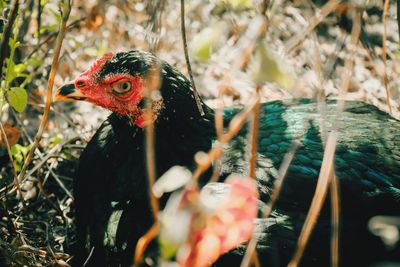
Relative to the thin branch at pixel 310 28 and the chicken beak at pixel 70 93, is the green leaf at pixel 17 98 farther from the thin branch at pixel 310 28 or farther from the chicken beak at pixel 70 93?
the thin branch at pixel 310 28

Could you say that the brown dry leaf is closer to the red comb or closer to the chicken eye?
the red comb

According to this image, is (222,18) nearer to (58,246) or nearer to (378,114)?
(378,114)

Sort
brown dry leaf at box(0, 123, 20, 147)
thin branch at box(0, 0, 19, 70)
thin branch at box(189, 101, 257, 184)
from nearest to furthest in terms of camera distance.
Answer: thin branch at box(189, 101, 257, 184) < thin branch at box(0, 0, 19, 70) < brown dry leaf at box(0, 123, 20, 147)

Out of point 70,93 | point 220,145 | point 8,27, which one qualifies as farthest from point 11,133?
point 220,145

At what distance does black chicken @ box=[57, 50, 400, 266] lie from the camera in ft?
7.57

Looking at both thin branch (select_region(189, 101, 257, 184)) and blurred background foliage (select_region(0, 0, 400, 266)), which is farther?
blurred background foliage (select_region(0, 0, 400, 266))

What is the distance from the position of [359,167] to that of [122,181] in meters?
1.21

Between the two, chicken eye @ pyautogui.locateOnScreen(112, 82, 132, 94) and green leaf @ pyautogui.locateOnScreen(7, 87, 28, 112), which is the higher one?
chicken eye @ pyautogui.locateOnScreen(112, 82, 132, 94)

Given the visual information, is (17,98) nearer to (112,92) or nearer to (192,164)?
(112,92)

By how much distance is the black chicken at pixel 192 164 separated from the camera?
231 centimetres

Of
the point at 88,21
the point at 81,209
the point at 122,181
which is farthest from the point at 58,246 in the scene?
the point at 88,21

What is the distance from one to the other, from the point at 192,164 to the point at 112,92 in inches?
22.6

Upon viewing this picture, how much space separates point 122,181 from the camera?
2602 millimetres

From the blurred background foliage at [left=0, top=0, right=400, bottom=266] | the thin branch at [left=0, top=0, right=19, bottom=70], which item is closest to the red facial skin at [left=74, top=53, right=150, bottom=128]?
the blurred background foliage at [left=0, top=0, right=400, bottom=266]
